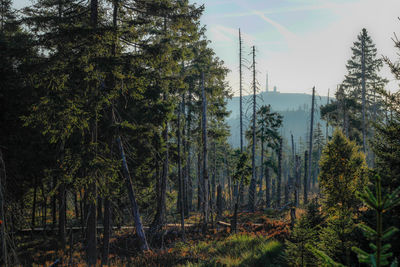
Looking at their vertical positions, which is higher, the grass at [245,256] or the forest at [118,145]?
the forest at [118,145]

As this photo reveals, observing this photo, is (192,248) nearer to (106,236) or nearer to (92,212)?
(106,236)

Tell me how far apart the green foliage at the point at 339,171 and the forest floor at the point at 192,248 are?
274 centimetres

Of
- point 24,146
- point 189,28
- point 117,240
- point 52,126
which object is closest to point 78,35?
point 52,126

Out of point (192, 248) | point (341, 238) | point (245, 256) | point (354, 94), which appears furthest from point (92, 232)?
point (354, 94)

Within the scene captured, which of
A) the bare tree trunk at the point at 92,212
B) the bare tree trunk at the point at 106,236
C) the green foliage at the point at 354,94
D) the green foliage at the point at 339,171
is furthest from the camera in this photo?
the green foliage at the point at 354,94

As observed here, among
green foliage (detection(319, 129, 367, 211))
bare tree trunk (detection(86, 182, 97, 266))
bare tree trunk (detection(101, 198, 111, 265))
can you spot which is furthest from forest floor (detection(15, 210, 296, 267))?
green foliage (detection(319, 129, 367, 211))

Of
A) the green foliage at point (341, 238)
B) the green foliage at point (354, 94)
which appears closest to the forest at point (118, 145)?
the green foliage at point (341, 238)

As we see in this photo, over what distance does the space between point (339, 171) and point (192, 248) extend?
707 centimetres

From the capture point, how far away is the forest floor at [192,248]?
8.38 meters

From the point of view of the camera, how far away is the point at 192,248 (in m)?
11.7

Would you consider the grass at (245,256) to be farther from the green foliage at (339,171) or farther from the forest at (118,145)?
the green foliage at (339,171)

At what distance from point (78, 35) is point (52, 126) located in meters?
3.20

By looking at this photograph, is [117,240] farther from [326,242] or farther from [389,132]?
[389,132]

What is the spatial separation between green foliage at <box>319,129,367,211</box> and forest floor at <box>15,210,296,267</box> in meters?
2.74
